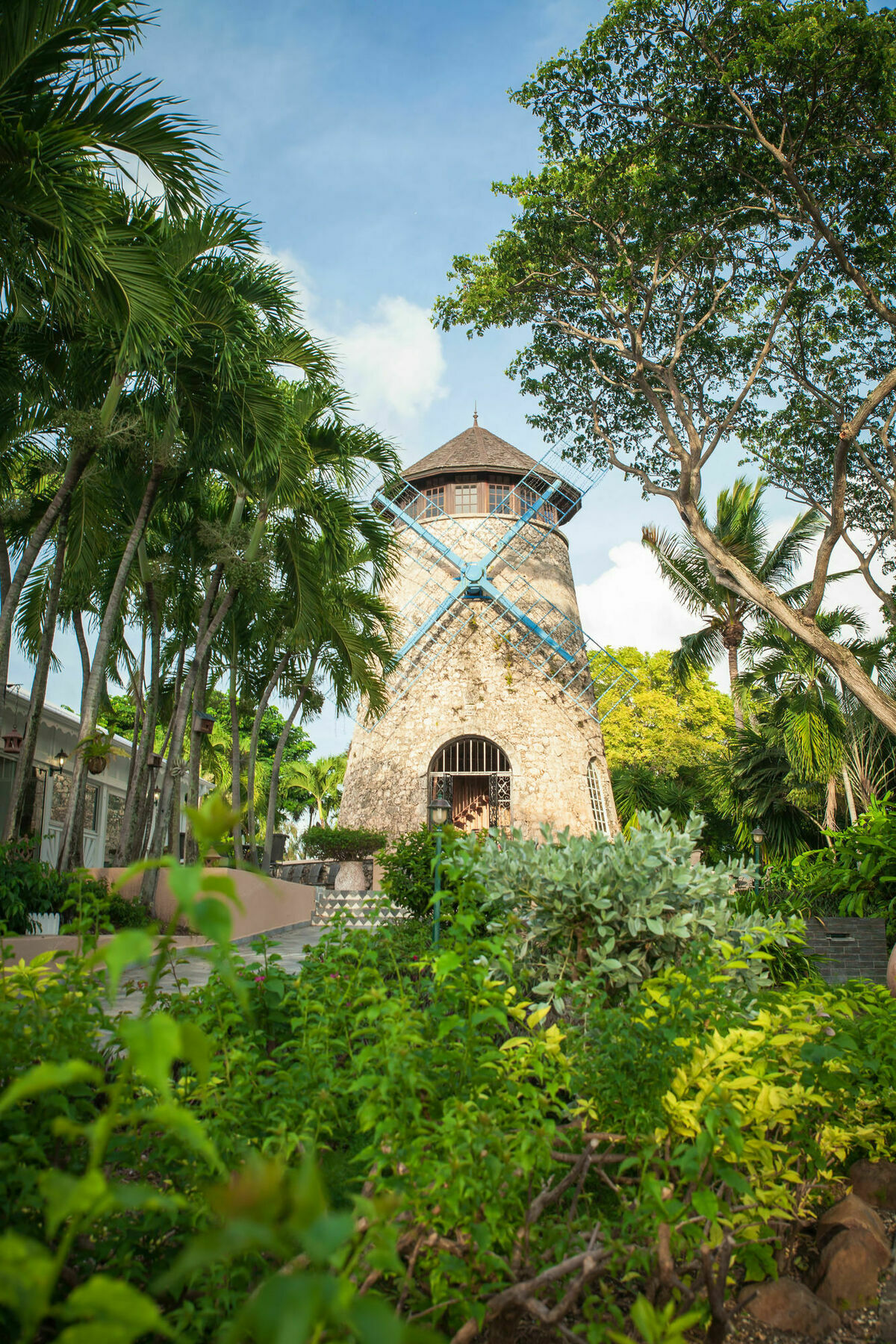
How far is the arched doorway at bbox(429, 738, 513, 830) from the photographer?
1811 centimetres

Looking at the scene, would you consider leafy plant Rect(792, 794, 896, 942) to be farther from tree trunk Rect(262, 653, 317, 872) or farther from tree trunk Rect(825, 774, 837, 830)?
tree trunk Rect(262, 653, 317, 872)

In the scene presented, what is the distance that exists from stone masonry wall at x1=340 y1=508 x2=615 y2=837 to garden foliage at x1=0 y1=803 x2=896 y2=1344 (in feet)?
47.2

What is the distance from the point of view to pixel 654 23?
348 inches

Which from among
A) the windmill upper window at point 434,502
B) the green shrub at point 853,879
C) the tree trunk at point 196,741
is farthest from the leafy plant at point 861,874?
the windmill upper window at point 434,502

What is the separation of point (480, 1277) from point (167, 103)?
6.68m

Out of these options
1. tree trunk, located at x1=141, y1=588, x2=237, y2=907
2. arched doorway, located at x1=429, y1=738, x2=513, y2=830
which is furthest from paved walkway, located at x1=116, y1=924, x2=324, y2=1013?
arched doorway, located at x1=429, y1=738, x2=513, y2=830

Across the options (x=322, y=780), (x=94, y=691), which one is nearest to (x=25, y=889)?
(x=94, y=691)

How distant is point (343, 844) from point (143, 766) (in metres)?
7.19

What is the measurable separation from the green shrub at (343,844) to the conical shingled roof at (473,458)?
8346 millimetres

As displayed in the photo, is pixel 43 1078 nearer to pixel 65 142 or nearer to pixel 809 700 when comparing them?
pixel 65 142

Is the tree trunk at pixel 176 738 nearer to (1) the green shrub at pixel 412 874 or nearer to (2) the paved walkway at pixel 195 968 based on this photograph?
(2) the paved walkway at pixel 195 968

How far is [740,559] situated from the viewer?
2031 cm

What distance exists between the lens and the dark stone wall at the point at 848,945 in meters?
6.68

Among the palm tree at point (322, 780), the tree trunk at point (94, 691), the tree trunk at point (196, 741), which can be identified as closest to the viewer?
the tree trunk at point (94, 691)
